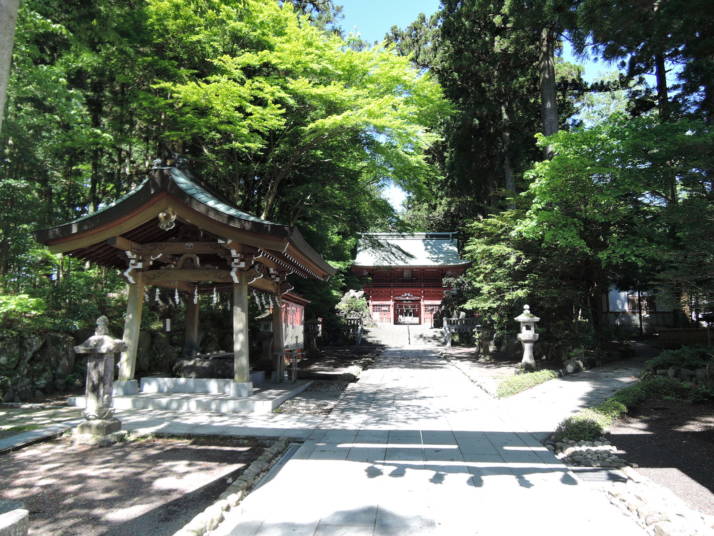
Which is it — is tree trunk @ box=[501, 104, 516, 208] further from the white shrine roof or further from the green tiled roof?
the green tiled roof

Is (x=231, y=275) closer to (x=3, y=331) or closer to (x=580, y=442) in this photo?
(x=3, y=331)

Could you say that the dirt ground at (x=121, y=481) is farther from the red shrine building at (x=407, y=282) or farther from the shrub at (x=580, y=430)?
the red shrine building at (x=407, y=282)

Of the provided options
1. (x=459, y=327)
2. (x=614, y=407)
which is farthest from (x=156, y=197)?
(x=459, y=327)

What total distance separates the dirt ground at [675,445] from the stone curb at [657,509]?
382mm

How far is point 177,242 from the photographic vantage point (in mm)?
8352

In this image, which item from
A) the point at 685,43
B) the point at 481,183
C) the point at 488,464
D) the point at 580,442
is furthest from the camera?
the point at 481,183

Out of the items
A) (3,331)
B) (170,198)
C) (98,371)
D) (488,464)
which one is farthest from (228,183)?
(488,464)

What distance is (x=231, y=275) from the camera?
7.97m

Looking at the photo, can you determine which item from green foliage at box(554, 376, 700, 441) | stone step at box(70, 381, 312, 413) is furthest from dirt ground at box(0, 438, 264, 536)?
green foliage at box(554, 376, 700, 441)

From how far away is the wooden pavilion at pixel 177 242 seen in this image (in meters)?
7.43

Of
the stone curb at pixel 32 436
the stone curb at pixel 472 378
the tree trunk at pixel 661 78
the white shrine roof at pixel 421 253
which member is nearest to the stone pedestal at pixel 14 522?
the stone curb at pixel 32 436

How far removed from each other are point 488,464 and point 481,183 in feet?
62.6

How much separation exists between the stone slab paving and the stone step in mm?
1329

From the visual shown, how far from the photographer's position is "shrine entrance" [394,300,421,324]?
100.0 feet
